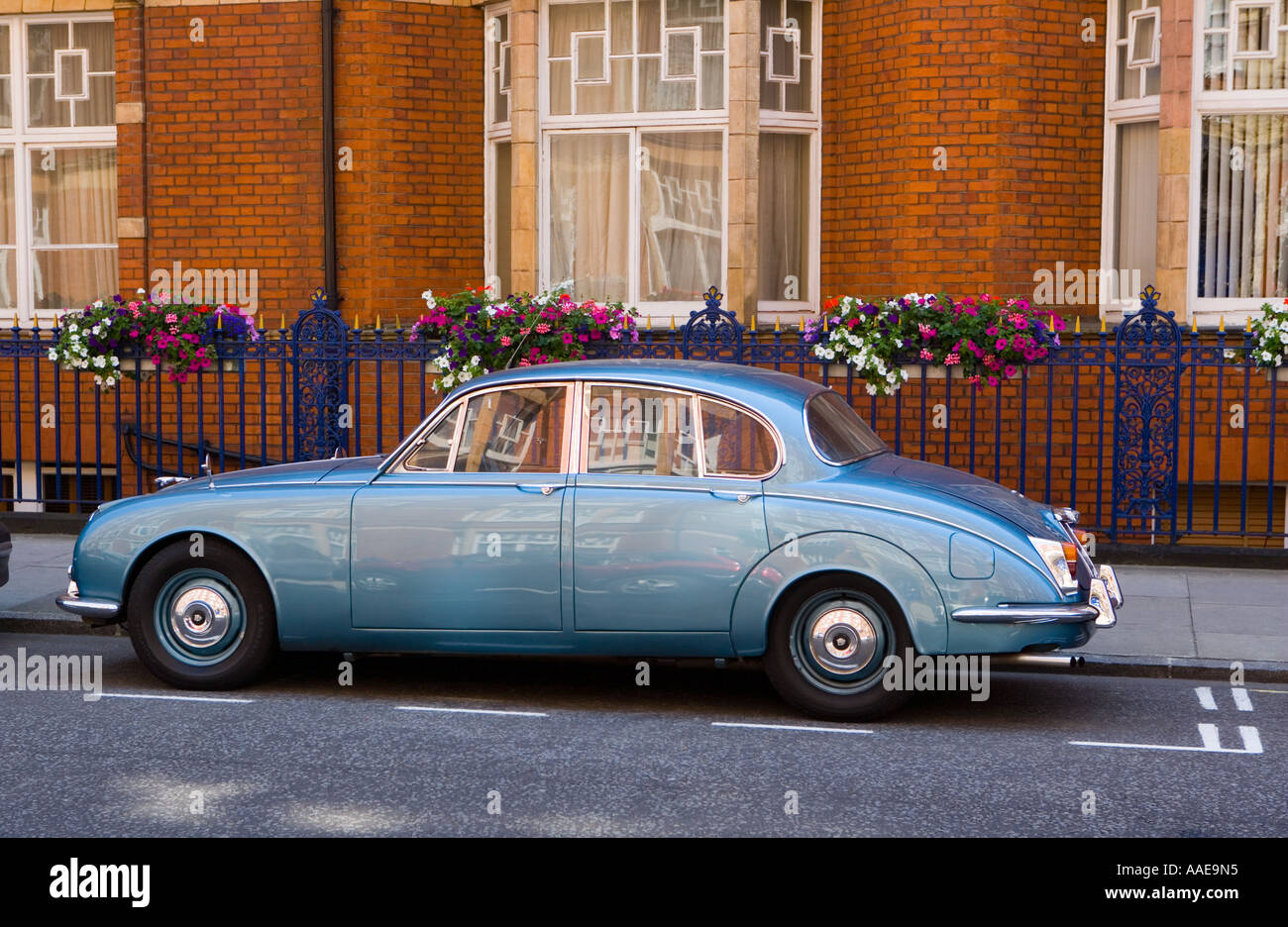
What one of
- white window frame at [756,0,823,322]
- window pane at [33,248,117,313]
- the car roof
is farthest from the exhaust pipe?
window pane at [33,248,117,313]

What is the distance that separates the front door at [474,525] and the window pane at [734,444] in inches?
25.4

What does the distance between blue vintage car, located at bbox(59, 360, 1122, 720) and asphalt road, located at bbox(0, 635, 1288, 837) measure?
35cm

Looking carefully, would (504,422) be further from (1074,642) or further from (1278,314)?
(1278,314)

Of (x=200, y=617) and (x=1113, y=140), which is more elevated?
(x=1113, y=140)

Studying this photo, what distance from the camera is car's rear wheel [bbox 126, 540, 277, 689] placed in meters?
7.01

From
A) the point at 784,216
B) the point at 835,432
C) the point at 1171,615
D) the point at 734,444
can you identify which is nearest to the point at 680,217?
the point at 784,216

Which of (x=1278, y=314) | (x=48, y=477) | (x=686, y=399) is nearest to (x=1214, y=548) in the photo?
(x=1278, y=314)

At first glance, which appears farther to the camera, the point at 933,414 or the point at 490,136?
the point at 490,136

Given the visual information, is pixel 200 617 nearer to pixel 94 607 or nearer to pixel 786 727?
pixel 94 607

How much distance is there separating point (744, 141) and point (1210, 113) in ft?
11.6

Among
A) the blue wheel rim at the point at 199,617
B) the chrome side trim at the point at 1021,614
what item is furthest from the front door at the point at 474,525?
the chrome side trim at the point at 1021,614

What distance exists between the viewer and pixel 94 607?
23.4ft

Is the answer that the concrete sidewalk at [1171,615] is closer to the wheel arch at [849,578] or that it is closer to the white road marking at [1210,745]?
the white road marking at [1210,745]

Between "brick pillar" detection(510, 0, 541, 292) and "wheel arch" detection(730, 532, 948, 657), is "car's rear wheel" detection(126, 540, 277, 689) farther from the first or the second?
"brick pillar" detection(510, 0, 541, 292)
